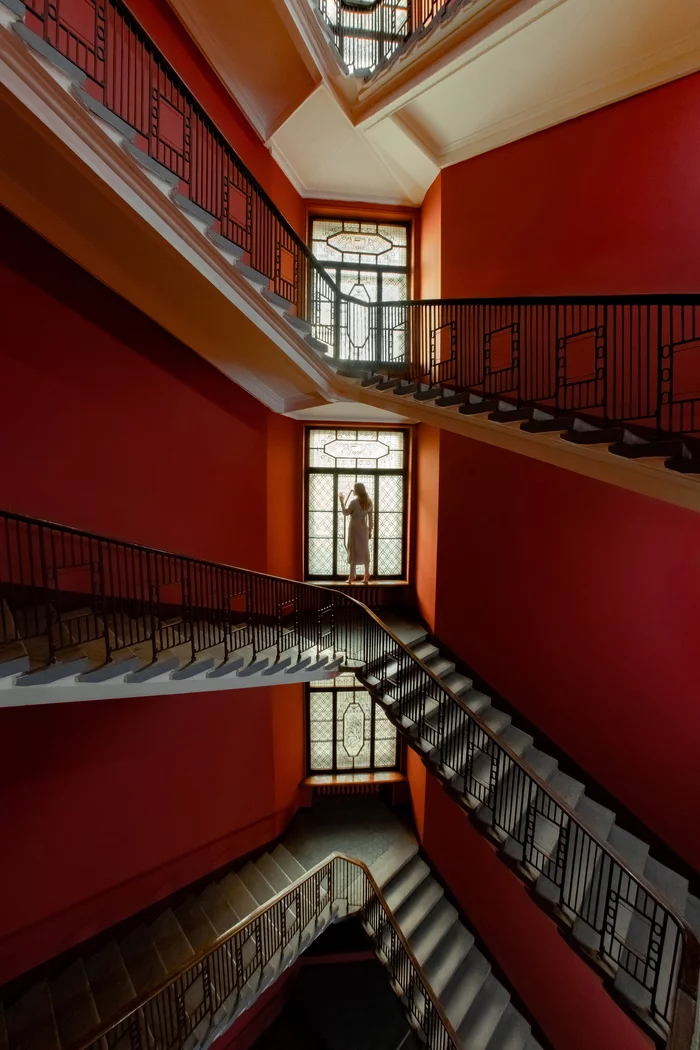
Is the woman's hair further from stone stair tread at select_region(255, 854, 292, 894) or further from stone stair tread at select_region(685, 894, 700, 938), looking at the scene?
stone stair tread at select_region(685, 894, 700, 938)

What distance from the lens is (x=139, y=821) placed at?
19.5 ft

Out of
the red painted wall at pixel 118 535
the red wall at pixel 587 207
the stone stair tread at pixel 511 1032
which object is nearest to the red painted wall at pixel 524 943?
the stone stair tread at pixel 511 1032

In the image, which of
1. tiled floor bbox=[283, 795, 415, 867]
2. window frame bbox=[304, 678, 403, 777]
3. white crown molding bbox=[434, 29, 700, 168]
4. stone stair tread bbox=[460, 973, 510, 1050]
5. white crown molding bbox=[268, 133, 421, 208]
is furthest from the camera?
window frame bbox=[304, 678, 403, 777]

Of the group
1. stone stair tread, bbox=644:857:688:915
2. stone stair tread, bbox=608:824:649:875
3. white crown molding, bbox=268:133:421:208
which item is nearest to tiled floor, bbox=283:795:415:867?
stone stair tread, bbox=608:824:649:875

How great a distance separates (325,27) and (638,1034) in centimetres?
1201

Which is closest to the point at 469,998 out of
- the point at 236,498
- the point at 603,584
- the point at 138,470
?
the point at 603,584

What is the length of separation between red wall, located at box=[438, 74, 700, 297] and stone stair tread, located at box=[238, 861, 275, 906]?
911 centimetres

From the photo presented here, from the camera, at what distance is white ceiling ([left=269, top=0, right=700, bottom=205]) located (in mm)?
4957

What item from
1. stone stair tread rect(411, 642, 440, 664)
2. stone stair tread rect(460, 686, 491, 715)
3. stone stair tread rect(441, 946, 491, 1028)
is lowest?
stone stair tread rect(441, 946, 491, 1028)

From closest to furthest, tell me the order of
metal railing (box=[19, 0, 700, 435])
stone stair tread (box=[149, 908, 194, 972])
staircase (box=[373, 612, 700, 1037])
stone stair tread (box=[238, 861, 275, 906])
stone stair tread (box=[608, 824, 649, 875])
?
staircase (box=[373, 612, 700, 1037]), metal railing (box=[19, 0, 700, 435]), stone stair tread (box=[608, 824, 649, 875]), stone stair tread (box=[149, 908, 194, 972]), stone stair tread (box=[238, 861, 275, 906])

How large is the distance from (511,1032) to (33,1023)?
5590mm

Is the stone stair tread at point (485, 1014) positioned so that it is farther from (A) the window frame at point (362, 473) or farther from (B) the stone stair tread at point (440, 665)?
(A) the window frame at point (362, 473)

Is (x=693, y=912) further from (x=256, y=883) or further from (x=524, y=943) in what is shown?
(x=256, y=883)

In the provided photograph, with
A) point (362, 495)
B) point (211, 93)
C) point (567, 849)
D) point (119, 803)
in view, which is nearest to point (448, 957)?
point (567, 849)
